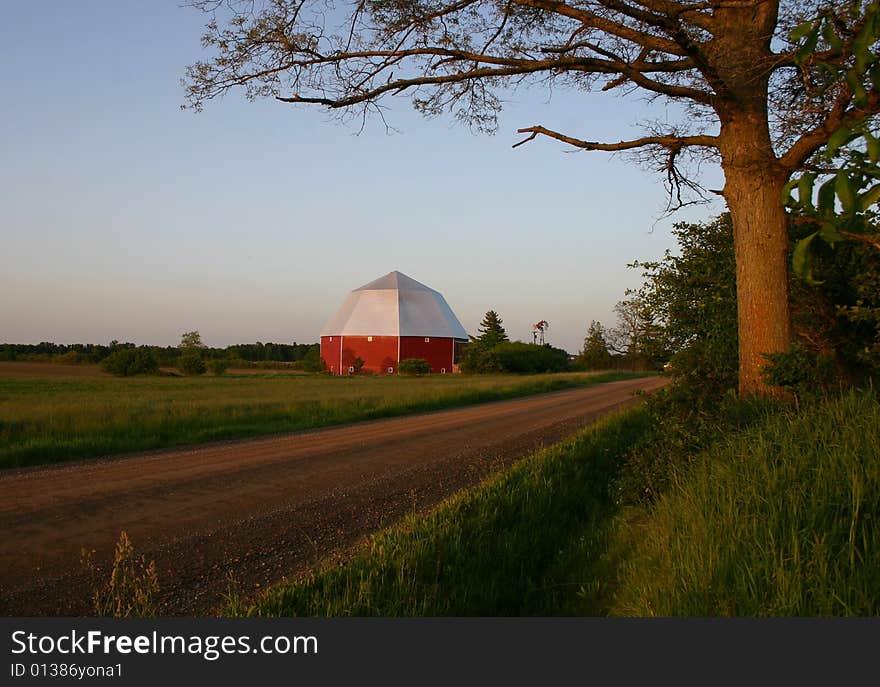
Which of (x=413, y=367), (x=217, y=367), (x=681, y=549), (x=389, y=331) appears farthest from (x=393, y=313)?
(x=681, y=549)

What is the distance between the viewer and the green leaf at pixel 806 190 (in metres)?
1.48

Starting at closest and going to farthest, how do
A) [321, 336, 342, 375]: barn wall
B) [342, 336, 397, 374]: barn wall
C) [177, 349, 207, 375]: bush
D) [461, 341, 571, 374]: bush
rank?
[177, 349, 207, 375]: bush → [461, 341, 571, 374]: bush → [342, 336, 397, 374]: barn wall → [321, 336, 342, 375]: barn wall

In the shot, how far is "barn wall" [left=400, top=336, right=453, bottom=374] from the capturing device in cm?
6906

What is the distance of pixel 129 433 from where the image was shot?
12.1m

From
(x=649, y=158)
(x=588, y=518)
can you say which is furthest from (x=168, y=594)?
(x=649, y=158)

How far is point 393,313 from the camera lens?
7138 cm

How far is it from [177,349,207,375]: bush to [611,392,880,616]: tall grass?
58298mm

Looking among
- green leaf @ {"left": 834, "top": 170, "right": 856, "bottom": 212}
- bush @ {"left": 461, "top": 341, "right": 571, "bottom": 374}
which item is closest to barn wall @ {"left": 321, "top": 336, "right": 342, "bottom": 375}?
bush @ {"left": 461, "top": 341, "right": 571, "bottom": 374}

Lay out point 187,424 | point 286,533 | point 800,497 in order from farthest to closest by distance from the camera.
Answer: point 187,424
point 286,533
point 800,497

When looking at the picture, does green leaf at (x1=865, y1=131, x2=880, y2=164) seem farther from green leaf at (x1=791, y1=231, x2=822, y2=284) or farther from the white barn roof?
the white barn roof

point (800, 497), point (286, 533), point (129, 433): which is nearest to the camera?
point (800, 497)

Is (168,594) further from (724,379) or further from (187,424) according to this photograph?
(187,424)

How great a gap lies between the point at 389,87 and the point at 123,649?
707 cm

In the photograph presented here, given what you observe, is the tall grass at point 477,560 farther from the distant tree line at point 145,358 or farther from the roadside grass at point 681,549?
the distant tree line at point 145,358
